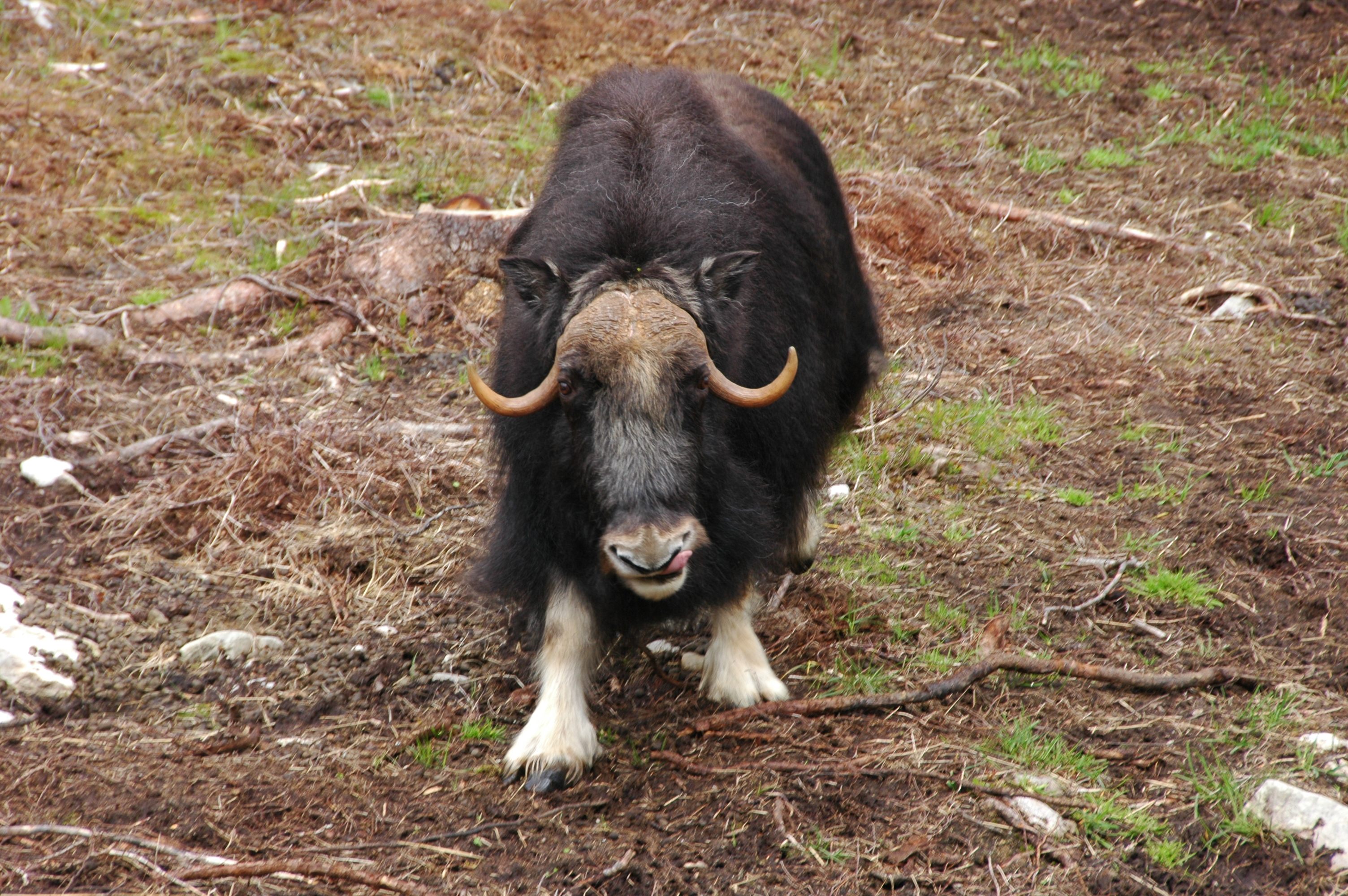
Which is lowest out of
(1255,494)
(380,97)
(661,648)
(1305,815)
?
(661,648)

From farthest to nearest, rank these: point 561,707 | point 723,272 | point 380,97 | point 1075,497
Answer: point 380,97 → point 1075,497 → point 561,707 → point 723,272

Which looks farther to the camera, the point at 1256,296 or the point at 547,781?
the point at 1256,296

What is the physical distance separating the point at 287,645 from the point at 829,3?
27.4ft

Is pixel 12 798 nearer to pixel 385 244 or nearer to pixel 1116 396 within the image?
pixel 385 244

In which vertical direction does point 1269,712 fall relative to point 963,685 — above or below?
above

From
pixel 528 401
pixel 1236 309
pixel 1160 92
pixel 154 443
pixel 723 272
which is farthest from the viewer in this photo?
pixel 1160 92

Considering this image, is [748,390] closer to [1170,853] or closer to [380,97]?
[1170,853]

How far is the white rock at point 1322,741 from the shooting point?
289 centimetres

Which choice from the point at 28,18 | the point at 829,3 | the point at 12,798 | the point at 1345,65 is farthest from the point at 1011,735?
the point at 28,18

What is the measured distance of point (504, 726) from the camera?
347cm

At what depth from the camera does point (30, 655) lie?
3.50 metres

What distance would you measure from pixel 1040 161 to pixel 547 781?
5.97 meters

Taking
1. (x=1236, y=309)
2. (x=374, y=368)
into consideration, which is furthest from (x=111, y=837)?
(x=1236, y=309)

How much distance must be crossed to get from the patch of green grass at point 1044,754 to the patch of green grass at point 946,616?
1.92ft
